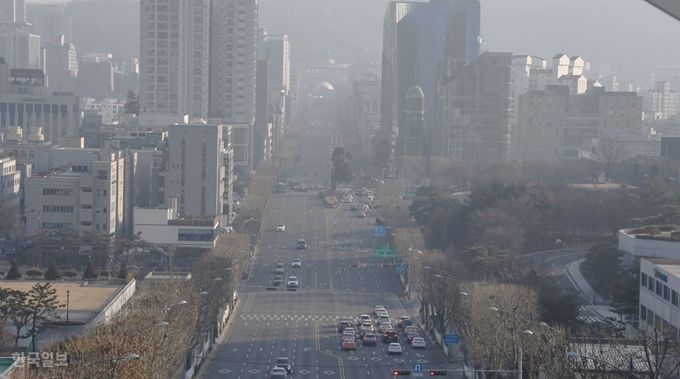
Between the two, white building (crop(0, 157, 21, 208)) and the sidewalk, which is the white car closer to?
the sidewalk

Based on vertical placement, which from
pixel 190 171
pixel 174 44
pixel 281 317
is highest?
pixel 174 44

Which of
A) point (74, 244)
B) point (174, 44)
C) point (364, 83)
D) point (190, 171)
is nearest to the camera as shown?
point (74, 244)

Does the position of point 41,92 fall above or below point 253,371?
above

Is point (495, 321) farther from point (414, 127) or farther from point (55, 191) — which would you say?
point (414, 127)

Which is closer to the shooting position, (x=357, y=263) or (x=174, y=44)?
(x=357, y=263)

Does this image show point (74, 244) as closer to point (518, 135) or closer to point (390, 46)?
point (518, 135)

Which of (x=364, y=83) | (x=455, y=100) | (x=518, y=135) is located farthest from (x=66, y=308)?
(x=364, y=83)

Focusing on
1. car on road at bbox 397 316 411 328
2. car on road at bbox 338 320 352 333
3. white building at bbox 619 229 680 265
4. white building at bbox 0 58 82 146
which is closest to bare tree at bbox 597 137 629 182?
white building at bbox 619 229 680 265

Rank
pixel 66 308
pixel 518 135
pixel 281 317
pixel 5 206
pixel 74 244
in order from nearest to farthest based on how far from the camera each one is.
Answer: pixel 66 308
pixel 281 317
pixel 74 244
pixel 5 206
pixel 518 135
